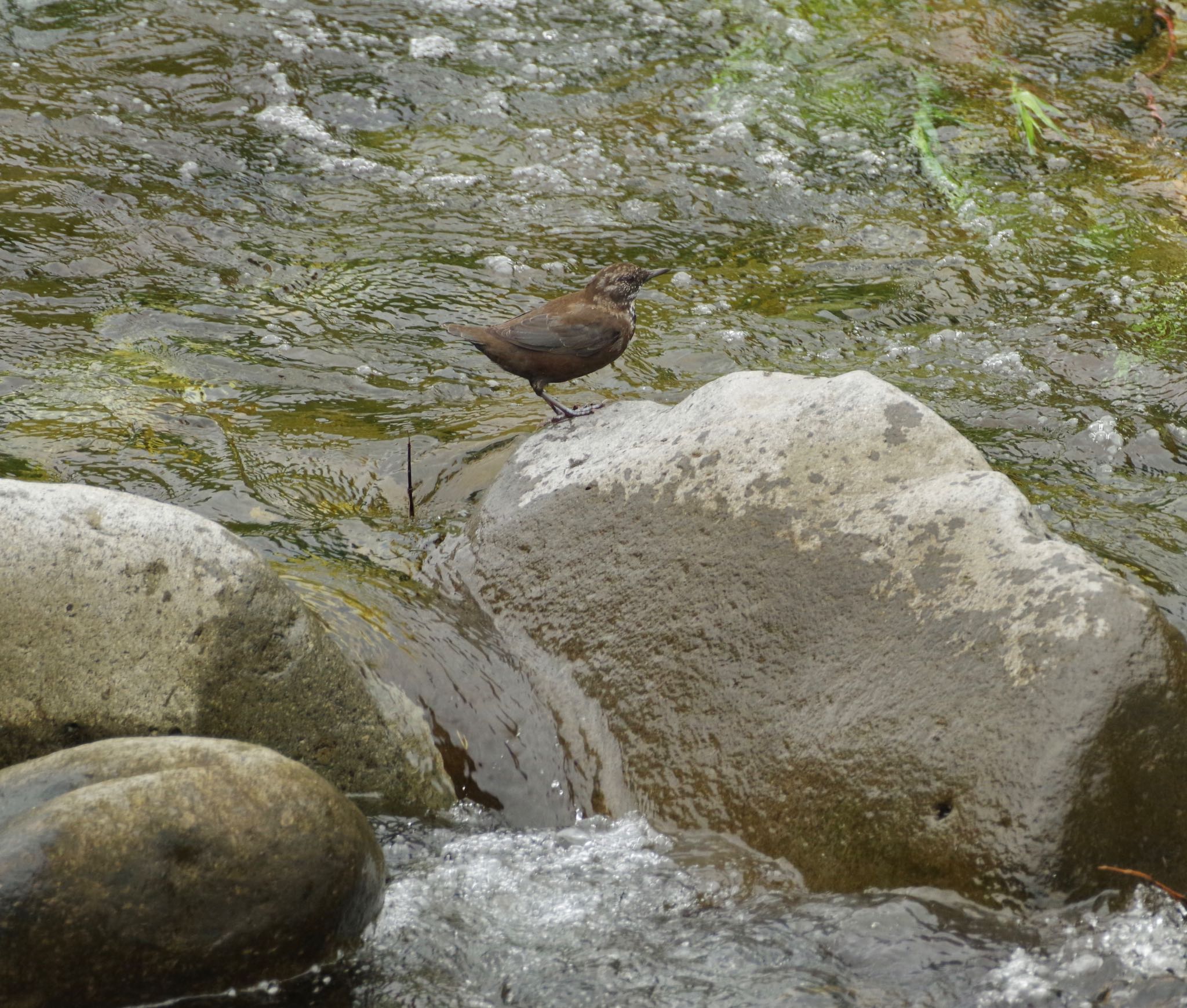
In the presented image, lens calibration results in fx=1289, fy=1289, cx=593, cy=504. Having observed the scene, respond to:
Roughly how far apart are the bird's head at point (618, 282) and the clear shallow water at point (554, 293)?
2.30ft

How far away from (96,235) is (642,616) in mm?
4810

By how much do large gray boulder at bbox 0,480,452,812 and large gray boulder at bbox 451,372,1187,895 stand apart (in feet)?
3.17

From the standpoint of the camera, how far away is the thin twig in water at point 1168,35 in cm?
952

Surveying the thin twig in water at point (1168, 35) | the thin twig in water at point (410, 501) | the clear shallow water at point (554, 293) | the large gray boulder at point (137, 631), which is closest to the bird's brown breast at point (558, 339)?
the clear shallow water at point (554, 293)

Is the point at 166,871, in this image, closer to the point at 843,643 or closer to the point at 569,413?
the point at 843,643

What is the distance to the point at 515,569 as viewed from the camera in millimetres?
4793

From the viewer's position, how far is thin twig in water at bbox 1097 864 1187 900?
11.4ft

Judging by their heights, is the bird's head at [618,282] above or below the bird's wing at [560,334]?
above

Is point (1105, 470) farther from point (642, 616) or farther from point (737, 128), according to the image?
point (737, 128)

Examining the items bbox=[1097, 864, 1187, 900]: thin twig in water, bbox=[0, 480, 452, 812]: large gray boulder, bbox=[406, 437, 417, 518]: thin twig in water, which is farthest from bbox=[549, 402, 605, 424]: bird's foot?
bbox=[1097, 864, 1187, 900]: thin twig in water

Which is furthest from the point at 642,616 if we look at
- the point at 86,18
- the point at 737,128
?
the point at 86,18

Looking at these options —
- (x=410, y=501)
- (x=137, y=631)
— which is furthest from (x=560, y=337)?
(x=137, y=631)

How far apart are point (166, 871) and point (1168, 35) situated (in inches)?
381

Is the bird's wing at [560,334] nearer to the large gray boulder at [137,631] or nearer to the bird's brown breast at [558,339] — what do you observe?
the bird's brown breast at [558,339]
